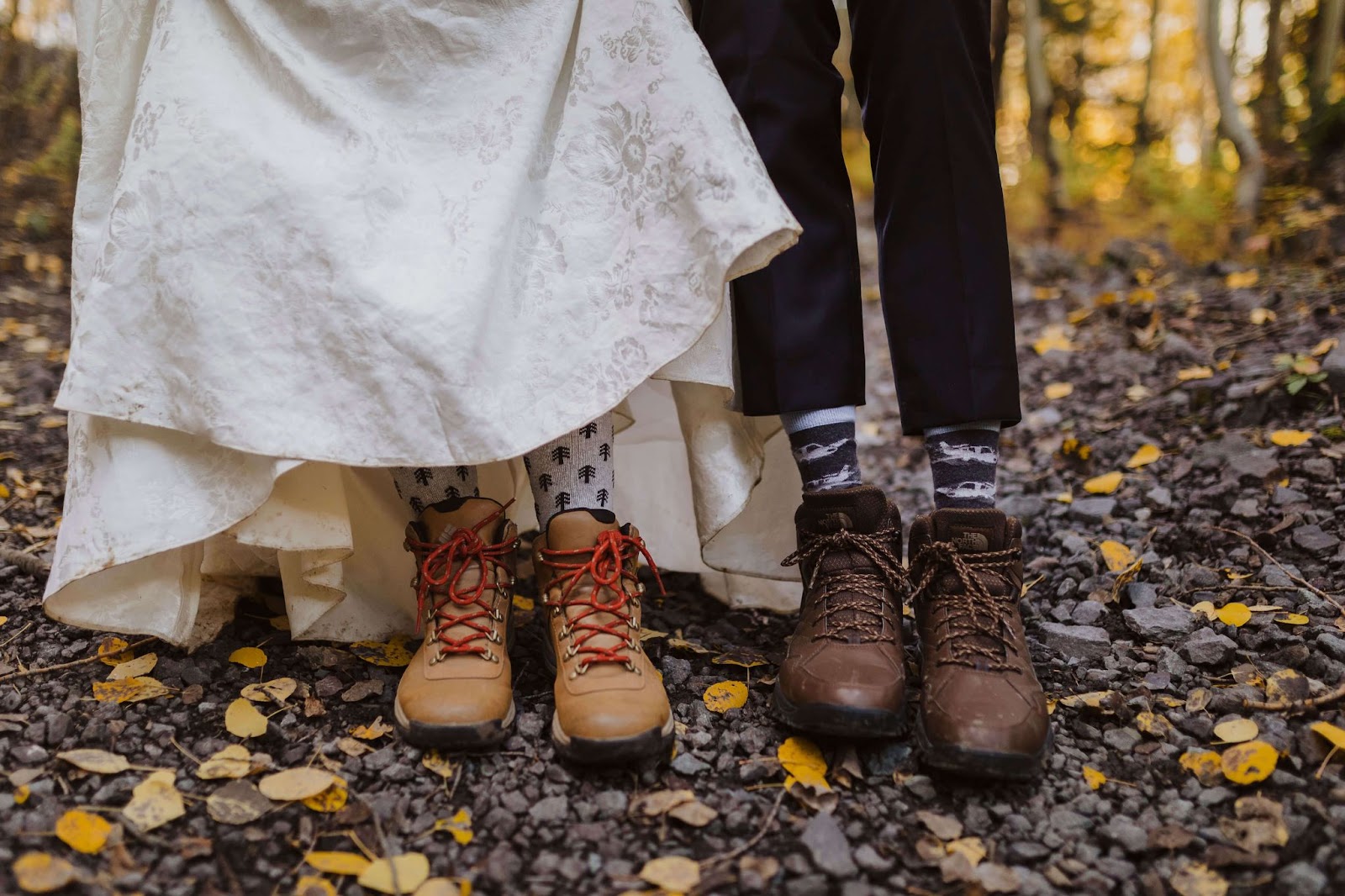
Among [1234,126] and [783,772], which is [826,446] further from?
[1234,126]

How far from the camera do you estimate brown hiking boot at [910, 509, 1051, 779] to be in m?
1.06

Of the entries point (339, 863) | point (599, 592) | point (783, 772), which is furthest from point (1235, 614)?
point (339, 863)

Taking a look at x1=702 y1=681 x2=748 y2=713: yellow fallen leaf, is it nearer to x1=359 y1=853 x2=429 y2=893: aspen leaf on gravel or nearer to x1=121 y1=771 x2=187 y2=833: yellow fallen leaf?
x1=359 y1=853 x2=429 y2=893: aspen leaf on gravel

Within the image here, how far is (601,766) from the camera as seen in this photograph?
3.66 ft

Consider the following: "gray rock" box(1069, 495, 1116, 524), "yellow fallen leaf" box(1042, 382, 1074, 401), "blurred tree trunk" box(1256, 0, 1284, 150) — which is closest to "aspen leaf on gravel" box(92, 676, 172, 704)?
"gray rock" box(1069, 495, 1116, 524)

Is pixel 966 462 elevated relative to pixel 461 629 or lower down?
elevated

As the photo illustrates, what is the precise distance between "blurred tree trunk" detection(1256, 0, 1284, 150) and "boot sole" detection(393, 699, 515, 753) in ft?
17.8

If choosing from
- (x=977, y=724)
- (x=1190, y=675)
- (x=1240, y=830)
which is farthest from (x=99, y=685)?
(x=1190, y=675)

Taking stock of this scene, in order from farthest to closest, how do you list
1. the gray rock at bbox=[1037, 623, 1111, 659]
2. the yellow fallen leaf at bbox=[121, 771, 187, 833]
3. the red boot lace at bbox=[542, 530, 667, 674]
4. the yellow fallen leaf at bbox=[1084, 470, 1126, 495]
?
the yellow fallen leaf at bbox=[1084, 470, 1126, 495], the gray rock at bbox=[1037, 623, 1111, 659], the red boot lace at bbox=[542, 530, 667, 674], the yellow fallen leaf at bbox=[121, 771, 187, 833]

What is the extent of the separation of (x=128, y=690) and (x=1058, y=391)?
2.55 metres

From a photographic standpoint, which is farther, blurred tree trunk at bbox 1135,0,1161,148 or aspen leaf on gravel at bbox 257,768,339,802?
blurred tree trunk at bbox 1135,0,1161,148

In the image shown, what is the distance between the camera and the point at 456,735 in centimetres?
111

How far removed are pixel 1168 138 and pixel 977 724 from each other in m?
10.3

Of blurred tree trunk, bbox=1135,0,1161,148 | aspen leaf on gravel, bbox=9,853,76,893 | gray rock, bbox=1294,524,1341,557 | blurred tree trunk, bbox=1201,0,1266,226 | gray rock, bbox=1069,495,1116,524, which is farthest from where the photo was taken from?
blurred tree trunk, bbox=1135,0,1161,148
